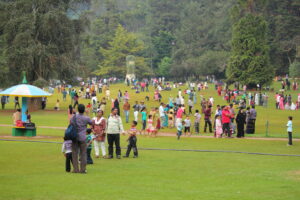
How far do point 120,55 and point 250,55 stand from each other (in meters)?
32.7

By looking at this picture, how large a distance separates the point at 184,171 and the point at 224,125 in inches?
553

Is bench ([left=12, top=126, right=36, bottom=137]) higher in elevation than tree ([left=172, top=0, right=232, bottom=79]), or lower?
lower

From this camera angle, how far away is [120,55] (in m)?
99.4

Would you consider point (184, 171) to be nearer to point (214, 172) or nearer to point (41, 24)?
point (214, 172)

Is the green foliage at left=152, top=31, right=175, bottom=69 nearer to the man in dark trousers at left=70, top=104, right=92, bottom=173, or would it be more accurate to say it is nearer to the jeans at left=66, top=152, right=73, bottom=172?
the jeans at left=66, top=152, right=73, bottom=172

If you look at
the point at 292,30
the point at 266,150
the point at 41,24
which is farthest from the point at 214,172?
the point at 292,30

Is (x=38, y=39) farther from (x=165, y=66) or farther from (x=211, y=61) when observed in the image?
(x=165, y=66)

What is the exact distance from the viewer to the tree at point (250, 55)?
7112cm

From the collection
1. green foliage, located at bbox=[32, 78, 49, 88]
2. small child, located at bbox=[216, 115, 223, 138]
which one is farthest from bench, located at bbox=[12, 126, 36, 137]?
green foliage, located at bbox=[32, 78, 49, 88]

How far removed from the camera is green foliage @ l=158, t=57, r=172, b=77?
108812mm

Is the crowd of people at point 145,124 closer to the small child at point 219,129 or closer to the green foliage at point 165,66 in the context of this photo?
the small child at point 219,129

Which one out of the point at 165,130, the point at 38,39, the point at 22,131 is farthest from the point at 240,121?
the point at 38,39

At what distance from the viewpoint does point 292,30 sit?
83.4 m

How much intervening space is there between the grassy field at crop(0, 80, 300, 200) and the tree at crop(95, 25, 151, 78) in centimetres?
7608
